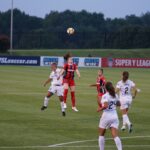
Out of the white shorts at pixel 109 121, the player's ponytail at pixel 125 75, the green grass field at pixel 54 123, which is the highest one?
the player's ponytail at pixel 125 75

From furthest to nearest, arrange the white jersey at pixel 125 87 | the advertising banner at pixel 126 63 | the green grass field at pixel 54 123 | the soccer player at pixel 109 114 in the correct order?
the advertising banner at pixel 126 63 → the white jersey at pixel 125 87 → the green grass field at pixel 54 123 → the soccer player at pixel 109 114

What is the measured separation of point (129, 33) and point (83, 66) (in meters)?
30.1

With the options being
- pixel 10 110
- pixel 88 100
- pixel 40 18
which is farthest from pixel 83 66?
pixel 40 18

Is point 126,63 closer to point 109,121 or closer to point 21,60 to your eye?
point 21,60

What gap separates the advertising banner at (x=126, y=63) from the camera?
76.2 meters

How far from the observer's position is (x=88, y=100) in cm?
3444

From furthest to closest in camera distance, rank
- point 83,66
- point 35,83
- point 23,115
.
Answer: point 83,66
point 35,83
point 23,115

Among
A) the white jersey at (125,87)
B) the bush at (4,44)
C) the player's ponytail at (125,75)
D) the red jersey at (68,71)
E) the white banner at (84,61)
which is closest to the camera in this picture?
the player's ponytail at (125,75)

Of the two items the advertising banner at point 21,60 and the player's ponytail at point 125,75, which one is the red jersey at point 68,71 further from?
the advertising banner at point 21,60

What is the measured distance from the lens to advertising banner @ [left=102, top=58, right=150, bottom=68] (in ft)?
250

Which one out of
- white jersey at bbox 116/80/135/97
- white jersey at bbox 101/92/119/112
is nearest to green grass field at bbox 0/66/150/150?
white jersey at bbox 116/80/135/97

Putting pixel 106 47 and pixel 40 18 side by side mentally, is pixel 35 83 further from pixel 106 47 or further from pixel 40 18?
pixel 40 18

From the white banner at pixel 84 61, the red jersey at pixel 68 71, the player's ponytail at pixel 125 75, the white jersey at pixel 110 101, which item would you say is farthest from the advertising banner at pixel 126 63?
the white jersey at pixel 110 101

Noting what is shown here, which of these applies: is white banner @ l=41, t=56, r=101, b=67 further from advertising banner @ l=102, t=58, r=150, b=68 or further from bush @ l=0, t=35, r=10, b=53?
bush @ l=0, t=35, r=10, b=53
